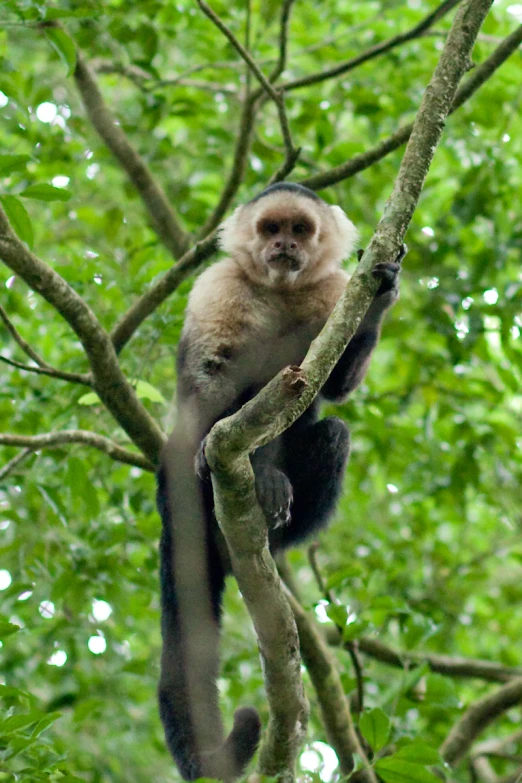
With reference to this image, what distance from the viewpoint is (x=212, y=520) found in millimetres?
3961

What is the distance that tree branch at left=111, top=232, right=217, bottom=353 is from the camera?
173 inches

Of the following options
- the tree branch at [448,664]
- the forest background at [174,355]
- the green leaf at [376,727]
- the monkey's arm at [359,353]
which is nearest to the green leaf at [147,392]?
the forest background at [174,355]

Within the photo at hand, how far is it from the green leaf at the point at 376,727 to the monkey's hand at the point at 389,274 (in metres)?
1.51

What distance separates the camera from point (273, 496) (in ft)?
10.7

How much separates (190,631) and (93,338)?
1.33 meters

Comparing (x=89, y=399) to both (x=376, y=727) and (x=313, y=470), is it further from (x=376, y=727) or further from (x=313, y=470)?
(x=376, y=727)

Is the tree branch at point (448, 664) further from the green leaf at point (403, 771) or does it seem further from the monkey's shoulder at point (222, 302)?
the green leaf at point (403, 771)

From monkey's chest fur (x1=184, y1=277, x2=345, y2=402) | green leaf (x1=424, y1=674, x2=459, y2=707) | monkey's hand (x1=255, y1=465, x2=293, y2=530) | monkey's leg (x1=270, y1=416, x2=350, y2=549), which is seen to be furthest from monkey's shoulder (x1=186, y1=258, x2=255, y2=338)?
green leaf (x1=424, y1=674, x2=459, y2=707)

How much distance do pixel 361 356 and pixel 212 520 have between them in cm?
101

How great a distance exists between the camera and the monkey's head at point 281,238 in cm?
439

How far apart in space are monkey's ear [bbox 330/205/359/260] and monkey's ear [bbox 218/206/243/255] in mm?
545

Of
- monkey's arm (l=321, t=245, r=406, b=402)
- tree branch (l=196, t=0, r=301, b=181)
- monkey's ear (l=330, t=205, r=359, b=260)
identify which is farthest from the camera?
monkey's ear (l=330, t=205, r=359, b=260)

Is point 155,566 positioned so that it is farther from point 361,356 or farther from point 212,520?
point 361,356

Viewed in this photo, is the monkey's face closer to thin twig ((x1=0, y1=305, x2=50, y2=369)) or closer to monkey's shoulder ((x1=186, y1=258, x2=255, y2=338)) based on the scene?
monkey's shoulder ((x1=186, y1=258, x2=255, y2=338))
